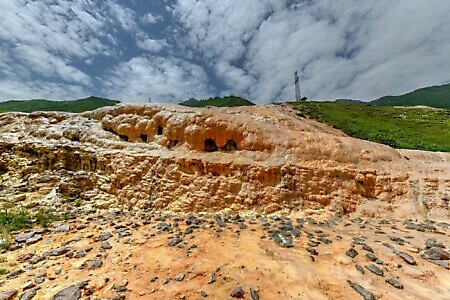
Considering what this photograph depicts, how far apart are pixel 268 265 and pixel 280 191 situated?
18.4 feet

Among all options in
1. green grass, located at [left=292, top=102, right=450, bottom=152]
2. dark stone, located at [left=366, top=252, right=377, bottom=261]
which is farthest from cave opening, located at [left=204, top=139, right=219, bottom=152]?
green grass, located at [left=292, top=102, right=450, bottom=152]

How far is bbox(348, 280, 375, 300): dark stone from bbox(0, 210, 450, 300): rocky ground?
0.06ft

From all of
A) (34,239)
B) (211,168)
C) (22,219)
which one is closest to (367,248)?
(211,168)

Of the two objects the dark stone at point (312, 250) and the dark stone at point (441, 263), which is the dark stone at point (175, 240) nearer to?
the dark stone at point (312, 250)

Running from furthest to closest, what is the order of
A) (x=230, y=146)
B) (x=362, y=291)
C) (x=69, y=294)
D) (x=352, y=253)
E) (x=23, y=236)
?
1. (x=230, y=146)
2. (x=23, y=236)
3. (x=352, y=253)
4. (x=69, y=294)
5. (x=362, y=291)

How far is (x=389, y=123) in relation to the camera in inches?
2046

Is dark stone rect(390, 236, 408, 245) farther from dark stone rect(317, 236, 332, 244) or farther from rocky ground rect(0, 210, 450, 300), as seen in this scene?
dark stone rect(317, 236, 332, 244)

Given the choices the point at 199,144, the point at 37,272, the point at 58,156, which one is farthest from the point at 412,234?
the point at 58,156

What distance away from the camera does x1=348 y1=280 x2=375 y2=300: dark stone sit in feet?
17.1

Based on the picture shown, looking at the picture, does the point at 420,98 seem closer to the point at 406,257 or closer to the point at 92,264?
the point at 406,257

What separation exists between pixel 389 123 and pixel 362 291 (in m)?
56.7

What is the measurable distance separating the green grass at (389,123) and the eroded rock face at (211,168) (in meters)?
26.0

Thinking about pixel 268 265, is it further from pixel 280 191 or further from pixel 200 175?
pixel 200 175

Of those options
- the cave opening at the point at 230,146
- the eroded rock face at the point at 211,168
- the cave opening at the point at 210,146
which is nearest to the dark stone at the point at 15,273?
the eroded rock face at the point at 211,168
